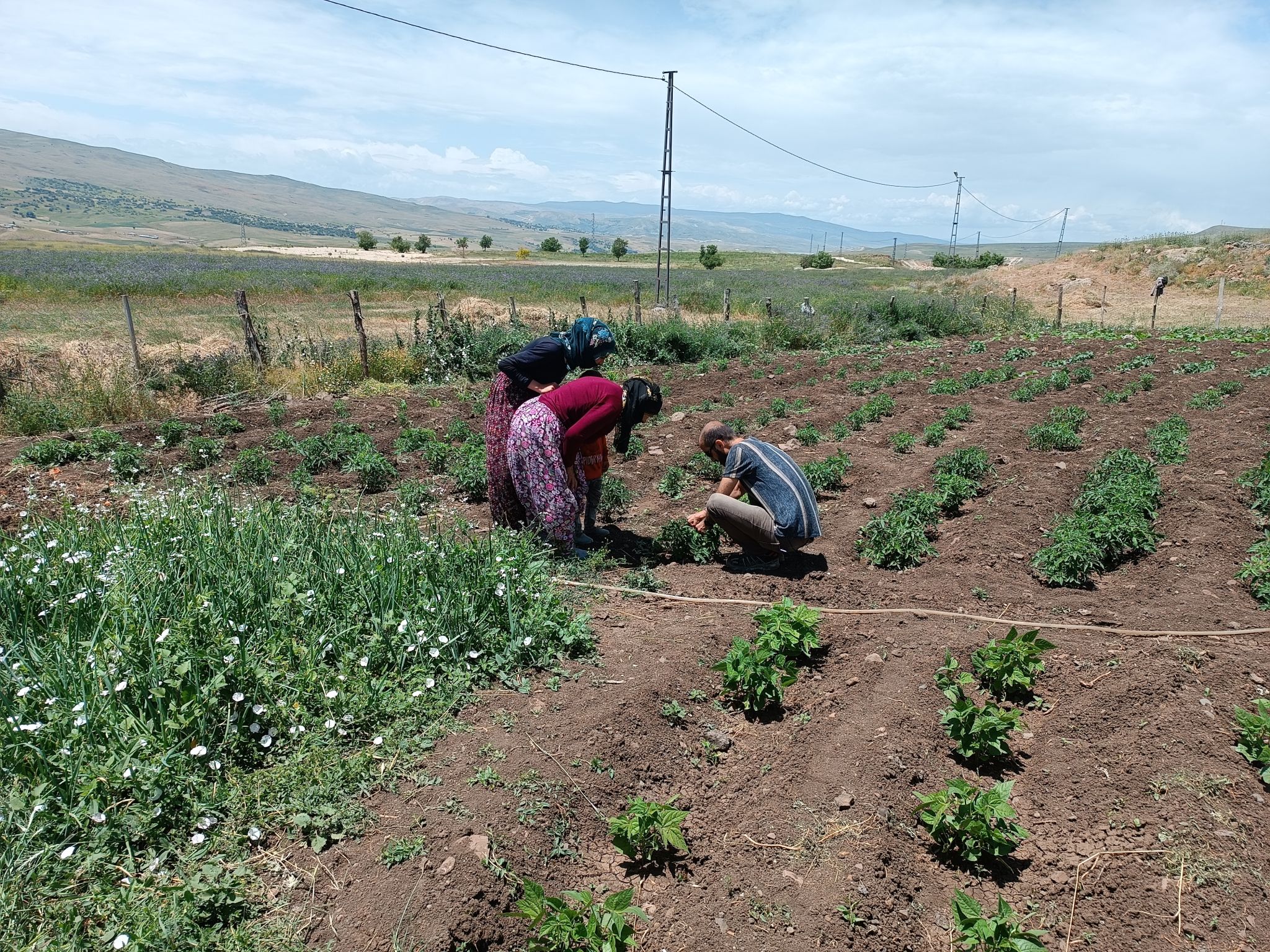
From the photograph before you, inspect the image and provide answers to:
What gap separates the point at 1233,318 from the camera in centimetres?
2720

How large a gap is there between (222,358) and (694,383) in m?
7.75

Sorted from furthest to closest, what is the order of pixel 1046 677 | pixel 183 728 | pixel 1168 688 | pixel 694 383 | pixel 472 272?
pixel 472 272, pixel 694 383, pixel 1046 677, pixel 1168 688, pixel 183 728

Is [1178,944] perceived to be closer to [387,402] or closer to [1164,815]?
[1164,815]

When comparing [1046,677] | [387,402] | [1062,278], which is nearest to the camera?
[1046,677]

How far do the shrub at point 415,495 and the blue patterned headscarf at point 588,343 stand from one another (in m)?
2.30

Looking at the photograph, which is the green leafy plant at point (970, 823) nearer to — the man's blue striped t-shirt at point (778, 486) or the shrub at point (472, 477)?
the man's blue striped t-shirt at point (778, 486)

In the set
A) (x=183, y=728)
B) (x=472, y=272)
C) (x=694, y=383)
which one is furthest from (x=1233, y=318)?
(x=472, y=272)

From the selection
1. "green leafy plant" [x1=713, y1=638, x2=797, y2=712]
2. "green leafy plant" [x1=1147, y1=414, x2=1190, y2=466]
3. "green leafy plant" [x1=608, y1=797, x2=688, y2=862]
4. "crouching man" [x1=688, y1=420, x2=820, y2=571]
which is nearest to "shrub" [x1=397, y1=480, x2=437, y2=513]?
"crouching man" [x1=688, y1=420, x2=820, y2=571]

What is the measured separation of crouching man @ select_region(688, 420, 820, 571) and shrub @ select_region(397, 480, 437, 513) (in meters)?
2.69

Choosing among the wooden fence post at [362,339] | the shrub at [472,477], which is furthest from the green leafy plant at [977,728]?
the wooden fence post at [362,339]

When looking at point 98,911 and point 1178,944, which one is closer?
point 98,911

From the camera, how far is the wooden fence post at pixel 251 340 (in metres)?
12.5

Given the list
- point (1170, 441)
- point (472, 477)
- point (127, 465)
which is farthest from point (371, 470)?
point (1170, 441)

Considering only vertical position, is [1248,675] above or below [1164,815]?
above
